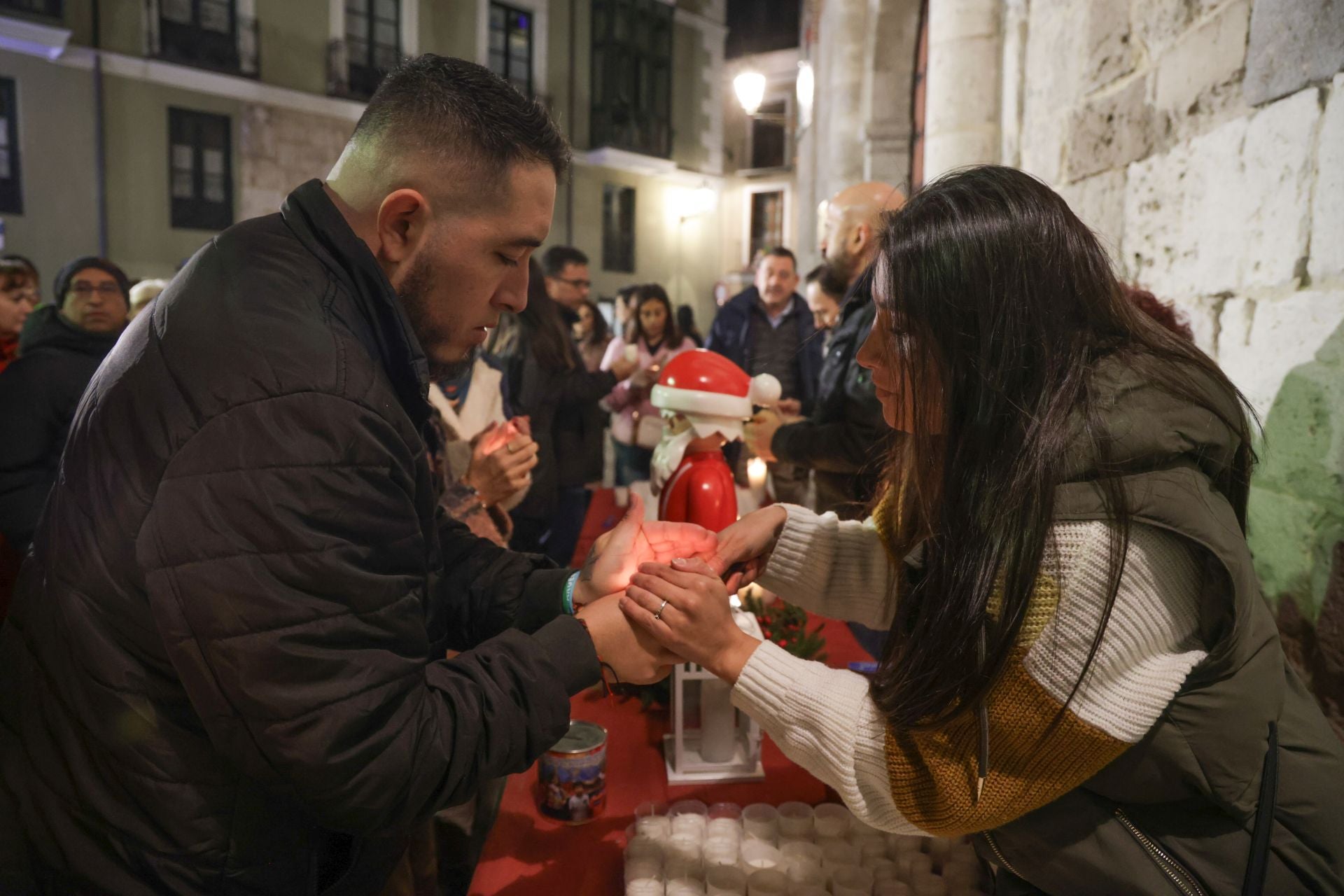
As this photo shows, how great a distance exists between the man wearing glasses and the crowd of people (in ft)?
6.52

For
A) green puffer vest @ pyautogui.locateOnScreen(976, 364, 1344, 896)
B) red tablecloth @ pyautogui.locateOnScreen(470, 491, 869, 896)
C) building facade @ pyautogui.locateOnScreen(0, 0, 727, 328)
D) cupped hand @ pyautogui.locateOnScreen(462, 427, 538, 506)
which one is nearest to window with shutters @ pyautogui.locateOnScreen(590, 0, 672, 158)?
building facade @ pyautogui.locateOnScreen(0, 0, 727, 328)

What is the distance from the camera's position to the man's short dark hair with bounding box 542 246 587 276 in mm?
5738

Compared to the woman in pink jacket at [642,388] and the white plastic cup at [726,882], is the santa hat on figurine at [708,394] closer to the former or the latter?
the white plastic cup at [726,882]

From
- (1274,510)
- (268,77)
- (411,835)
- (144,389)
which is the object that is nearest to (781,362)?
(1274,510)

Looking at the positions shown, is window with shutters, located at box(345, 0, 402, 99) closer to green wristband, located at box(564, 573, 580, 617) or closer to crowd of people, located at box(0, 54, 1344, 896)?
green wristband, located at box(564, 573, 580, 617)

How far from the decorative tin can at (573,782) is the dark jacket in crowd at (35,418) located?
216 centimetres

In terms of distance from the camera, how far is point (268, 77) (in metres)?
13.7

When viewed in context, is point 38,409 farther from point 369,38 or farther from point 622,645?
point 369,38

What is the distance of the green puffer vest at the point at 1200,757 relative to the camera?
130cm

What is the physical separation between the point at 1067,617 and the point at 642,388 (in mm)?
4483

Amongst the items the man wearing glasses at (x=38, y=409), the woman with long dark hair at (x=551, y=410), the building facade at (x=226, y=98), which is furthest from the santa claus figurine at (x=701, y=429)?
the building facade at (x=226, y=98)

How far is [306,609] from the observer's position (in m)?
1.14

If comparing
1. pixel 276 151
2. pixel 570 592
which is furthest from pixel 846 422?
pixel 276 151

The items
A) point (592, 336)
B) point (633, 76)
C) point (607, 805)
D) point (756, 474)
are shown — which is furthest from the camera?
point (633, 76)
